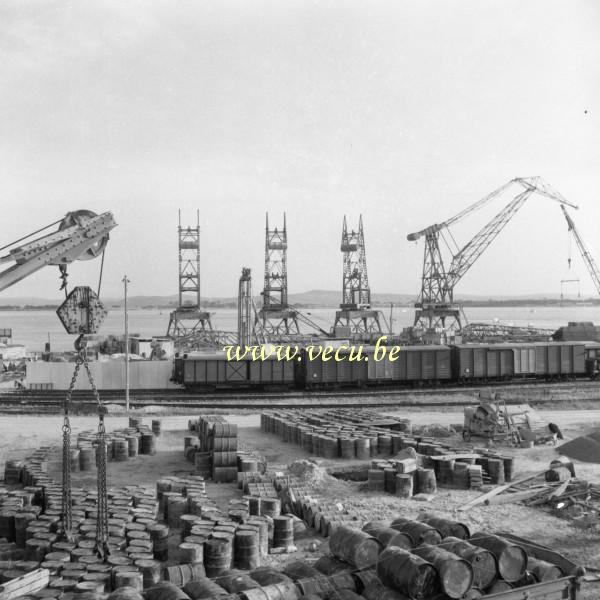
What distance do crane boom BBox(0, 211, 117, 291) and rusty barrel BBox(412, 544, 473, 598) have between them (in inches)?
338

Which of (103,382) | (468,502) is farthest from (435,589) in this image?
(103,382)

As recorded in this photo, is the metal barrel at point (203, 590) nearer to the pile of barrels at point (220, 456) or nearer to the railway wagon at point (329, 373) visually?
the pile of barrels at point (220, 456)

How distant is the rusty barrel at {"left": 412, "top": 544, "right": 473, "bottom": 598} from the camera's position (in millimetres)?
8875

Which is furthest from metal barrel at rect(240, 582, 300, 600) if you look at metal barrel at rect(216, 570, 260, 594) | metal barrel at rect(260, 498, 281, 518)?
metal barrel at rect(260, 498, 281, 518)

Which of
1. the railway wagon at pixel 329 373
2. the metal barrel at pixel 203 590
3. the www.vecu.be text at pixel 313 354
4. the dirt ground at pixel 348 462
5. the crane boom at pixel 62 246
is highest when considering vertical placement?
the crane boom at pixel 62 246

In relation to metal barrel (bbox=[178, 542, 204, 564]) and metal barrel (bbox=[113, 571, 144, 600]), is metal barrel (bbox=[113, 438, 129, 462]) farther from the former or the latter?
metal barrel (bbox=[113, 571, 144, 600])

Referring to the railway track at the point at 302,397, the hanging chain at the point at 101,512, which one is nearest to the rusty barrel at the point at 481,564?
the hanging chain at the point at 101,512

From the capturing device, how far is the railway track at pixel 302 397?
32875 mm

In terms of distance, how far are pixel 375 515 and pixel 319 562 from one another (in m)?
4.70

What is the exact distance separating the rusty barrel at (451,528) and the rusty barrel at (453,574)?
1.82 m

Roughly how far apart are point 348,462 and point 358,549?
10924 mm

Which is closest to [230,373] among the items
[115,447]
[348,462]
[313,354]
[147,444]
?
[313,354]

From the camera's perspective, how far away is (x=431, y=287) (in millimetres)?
81062

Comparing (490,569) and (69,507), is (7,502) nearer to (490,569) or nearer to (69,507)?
(69,507)
